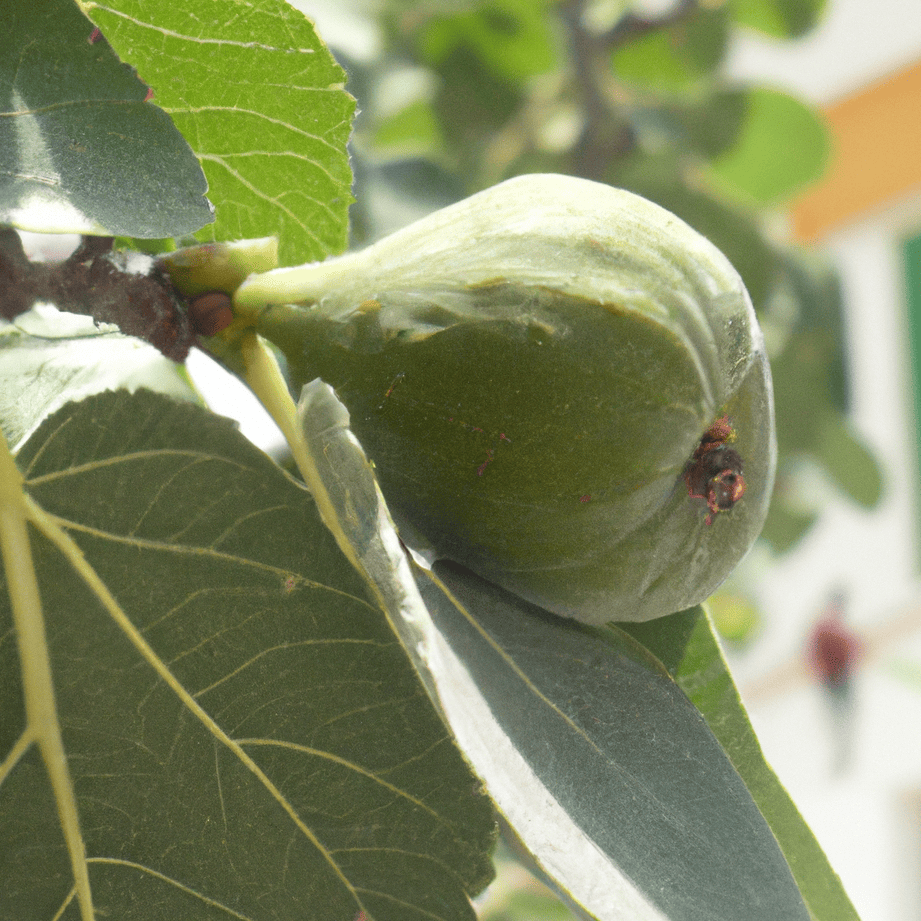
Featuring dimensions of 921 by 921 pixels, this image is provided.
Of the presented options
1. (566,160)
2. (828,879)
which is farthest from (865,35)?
(828,879)

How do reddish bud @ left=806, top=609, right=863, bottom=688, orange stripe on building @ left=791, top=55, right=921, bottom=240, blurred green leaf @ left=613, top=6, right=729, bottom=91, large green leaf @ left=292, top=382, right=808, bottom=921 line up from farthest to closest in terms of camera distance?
orange stripe on building @ left=791, top=55, right=921, bottom=240, reddish bud @ left=806, top=609, right=863, bottom=688, blurred green leaf @ left=613, top=6, right=729, bottom=91, large green leaf @ left=292, top=382, right=808, bottom=921

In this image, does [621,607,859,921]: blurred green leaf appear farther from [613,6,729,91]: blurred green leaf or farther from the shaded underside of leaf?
[613,6,729,91]: blurred green leaf

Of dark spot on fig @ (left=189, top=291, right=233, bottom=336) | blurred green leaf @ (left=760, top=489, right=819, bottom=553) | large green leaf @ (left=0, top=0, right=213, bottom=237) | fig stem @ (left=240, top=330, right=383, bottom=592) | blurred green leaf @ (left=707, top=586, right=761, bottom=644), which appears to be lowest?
blurred green leaf @ (left=707, top=586, right=761, bottom=644)

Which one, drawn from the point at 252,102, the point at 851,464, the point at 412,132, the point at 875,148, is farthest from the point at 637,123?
the point at 875,148

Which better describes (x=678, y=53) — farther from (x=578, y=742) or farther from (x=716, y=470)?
(x=578, y=742)

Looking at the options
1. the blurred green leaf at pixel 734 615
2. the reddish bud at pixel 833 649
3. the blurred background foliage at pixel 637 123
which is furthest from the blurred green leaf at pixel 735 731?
the reddish bud at pixel 833 649

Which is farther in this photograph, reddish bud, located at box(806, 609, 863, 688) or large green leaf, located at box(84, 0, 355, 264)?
reddish bud, located at box(806, 609, 863, 688)

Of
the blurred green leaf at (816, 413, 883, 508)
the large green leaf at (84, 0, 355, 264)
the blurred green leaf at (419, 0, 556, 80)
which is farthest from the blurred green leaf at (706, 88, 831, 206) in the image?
the large green leaf at (84, 0, 355, 264)

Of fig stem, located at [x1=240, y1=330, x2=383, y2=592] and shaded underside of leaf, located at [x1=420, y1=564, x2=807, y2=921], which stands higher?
fig stem, located at [x1=240, y1=330, x2=383, y2=592]
